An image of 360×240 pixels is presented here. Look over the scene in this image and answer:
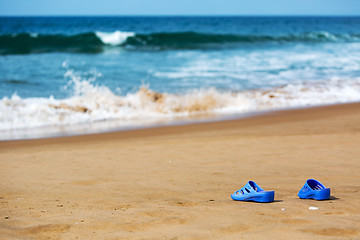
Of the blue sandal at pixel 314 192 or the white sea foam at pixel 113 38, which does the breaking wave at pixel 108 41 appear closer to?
the white sea foam at pixel 113 38

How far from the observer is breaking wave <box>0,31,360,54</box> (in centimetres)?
2513

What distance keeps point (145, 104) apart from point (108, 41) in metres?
17.8

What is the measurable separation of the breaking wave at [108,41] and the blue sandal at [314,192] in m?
21.8

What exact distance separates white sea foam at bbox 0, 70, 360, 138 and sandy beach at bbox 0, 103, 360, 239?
2.00 m

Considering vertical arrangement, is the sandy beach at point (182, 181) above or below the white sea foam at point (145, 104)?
below

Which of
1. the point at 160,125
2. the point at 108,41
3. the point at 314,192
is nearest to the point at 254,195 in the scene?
the point at 314,192

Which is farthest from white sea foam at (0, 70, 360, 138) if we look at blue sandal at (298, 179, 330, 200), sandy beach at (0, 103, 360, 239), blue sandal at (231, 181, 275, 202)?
blue sandal at (298, 179, 330, 200)

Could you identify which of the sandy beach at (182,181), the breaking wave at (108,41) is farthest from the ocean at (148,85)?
the sandy beach at (182,181)

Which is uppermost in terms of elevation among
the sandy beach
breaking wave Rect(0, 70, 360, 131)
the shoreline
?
breaking wave Rect(0, 70, 360, 131)

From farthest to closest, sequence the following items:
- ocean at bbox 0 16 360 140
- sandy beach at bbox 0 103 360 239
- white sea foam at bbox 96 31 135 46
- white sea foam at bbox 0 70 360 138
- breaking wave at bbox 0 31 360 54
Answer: white sea foam at bbox 96 31 135 46 → breaking wave at bbox 0 31 360 54 → ocean at bbox 0 16 360 140 → white sea foam at bbox 0 70 360 138 → sandy beach at bbox 0 103 360 239

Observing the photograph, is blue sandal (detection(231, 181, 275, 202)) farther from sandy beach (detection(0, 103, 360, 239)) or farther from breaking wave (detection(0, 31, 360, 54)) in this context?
breaking wave (detection(0, 31, 360, 54))

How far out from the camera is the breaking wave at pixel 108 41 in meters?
25.1

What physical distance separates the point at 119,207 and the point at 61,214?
1.46 ft

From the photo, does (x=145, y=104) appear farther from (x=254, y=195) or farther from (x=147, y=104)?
(x=254, y=195)
